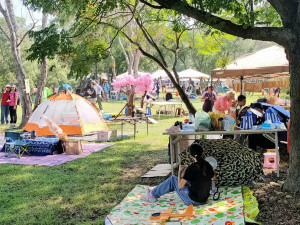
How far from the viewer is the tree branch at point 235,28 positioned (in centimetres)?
525

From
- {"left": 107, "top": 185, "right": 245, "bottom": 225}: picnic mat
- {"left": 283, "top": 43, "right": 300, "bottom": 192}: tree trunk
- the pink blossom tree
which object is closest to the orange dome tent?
the pink blossom tree

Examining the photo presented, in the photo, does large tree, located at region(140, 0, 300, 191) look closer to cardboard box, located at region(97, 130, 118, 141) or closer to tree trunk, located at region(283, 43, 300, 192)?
tree trunk, located at region(283, 43, 300, 192)

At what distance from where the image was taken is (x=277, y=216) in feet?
15.5

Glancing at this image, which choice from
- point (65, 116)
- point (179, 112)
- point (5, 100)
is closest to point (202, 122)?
point (65, 116)

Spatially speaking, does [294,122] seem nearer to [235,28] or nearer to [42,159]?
[235,28]

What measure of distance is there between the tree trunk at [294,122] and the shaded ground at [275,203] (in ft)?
0.65

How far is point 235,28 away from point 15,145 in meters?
6.62

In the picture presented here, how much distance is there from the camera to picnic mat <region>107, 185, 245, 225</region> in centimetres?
458

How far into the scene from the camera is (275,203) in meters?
5.11

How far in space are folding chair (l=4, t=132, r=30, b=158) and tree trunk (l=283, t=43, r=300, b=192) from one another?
656 cm

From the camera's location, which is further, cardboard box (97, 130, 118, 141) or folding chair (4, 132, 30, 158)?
cardboard box (97, 130, 118, 141)

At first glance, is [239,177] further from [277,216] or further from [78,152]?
[78,152]

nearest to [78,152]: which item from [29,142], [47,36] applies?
[29,142]

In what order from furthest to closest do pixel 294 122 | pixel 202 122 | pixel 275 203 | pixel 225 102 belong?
1. pixel 225 102
2. pixel 202 122
3. pixel 294 122
4. pixel 275 203
